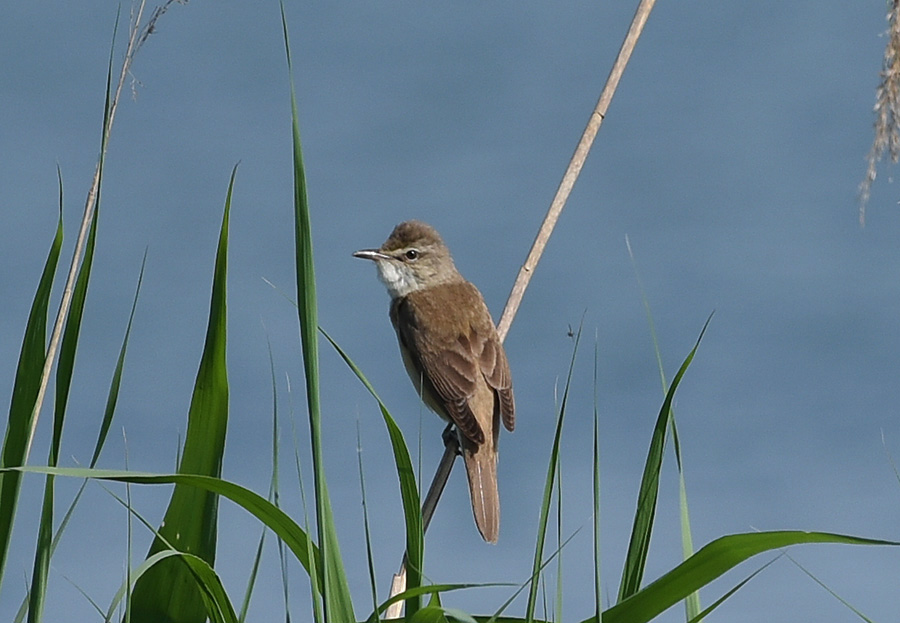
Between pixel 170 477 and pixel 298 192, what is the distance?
563 mm

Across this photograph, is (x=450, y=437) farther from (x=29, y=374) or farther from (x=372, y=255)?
(x=29, y=374)

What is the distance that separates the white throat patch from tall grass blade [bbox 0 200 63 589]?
13.2 feet

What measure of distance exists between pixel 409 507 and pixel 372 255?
14.0 ft

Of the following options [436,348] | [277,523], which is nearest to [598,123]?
[277,523]

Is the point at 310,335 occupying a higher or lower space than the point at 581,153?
lower

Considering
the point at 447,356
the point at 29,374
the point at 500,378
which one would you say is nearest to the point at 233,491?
the point at 29,374

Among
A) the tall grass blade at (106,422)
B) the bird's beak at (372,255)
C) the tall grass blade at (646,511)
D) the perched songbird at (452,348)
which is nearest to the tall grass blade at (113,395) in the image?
the tall grass blade at (106,422)

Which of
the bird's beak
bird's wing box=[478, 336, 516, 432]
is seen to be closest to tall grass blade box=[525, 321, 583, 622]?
bird's wing box=[478, 336, 516, 432]

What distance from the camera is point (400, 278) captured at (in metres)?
6.36

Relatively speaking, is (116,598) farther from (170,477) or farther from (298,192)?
(298,192)

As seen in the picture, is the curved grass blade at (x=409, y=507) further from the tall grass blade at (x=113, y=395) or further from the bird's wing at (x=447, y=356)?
the bird's wing at (x=447, y=356)

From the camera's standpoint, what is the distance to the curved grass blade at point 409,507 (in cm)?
208

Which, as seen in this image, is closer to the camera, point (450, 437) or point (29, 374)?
point (29, 374)

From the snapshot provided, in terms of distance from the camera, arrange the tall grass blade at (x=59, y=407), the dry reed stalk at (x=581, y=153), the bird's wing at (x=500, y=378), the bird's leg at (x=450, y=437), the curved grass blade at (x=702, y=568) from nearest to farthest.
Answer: the curved grass blade at (x=702, y=568)
the tall grass blade at (x=59, y=407)
the dry reed stalk at (x=581, y=153)
the bird's leg at (x=450, y=437)
the bird's wing at (x=500, y=378)
